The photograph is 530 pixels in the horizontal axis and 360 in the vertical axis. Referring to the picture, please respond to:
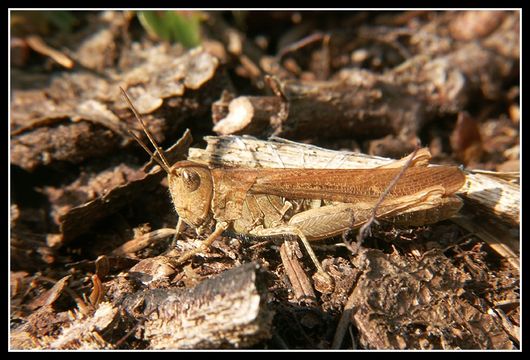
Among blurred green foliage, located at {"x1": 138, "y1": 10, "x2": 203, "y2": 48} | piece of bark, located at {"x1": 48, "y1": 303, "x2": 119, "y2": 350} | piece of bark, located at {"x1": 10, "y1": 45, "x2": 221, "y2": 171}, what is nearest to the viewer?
piece of bark, located at {"x1": 48, "y1": 303, "x2": 119, "y2": 350}

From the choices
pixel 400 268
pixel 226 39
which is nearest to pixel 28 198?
pixel 226 39

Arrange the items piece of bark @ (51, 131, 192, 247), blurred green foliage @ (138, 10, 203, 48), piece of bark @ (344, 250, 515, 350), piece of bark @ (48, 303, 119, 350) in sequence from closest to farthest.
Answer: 1. piece of bark @ (48, 303, 119, 350)
2. piece of bark @ (344, 250, 515, 350)
3. piece of bark @ (51, 131, 192, 247)
4. blurred green foliage @ (138, 10, 203, 48)

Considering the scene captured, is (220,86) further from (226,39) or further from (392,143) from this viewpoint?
(392,143)

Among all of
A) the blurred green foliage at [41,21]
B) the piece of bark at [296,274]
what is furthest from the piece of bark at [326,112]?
the blurred green foliage at [41,21]

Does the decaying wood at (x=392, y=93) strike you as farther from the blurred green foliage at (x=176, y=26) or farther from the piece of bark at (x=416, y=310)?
the piece of bark at (x=416, y=310)

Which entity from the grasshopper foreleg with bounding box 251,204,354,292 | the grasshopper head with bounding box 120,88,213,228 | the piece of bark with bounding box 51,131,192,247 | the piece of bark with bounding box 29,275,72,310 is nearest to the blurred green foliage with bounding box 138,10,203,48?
the piece of bark with bounding box 51,131,192,247

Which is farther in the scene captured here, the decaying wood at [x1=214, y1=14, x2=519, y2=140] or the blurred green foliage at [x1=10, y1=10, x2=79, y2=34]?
the blurred green foliage at [x1=10, y1=10, x2=79, y2=34]

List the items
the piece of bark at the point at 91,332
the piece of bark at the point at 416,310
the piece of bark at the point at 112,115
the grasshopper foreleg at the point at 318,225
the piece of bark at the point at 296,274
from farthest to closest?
1. the piece of bark at the point at 112,115
2. the grasshopper foreleg at the point at 318,225
3. the piece of bark at the point at 296,274
4. the piece of bark at the point at 416,310
5. the piece of bark at the point at 91,332

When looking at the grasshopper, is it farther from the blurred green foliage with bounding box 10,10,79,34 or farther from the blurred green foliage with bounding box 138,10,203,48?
the blurred green foliage with bounding box 10,10,79,34
